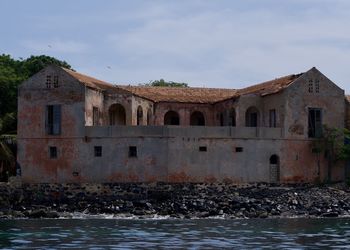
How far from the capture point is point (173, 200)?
45.7 meters

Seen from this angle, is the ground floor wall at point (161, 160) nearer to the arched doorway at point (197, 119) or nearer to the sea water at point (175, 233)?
the sea water at point (175, 233)

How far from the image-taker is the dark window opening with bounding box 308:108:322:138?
169ft

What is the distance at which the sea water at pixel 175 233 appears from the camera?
28375 mm

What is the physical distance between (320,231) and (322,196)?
13.5 meters

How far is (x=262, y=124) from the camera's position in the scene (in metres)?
53.6

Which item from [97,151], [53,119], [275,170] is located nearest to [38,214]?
[97,151]

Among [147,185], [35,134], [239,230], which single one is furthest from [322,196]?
[35,134]

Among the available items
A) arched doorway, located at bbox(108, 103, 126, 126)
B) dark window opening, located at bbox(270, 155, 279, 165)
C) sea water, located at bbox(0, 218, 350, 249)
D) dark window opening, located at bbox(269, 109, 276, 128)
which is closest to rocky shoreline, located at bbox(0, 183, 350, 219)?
dark window opening, located at bbox(270, 155, 279, 165)

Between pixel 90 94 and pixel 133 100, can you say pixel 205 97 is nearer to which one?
pixel 133 100

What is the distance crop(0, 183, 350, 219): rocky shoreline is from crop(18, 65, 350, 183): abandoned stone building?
2.83 ft

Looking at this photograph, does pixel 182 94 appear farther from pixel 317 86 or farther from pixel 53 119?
pixel 53 119

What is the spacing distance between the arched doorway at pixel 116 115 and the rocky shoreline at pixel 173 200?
908cm

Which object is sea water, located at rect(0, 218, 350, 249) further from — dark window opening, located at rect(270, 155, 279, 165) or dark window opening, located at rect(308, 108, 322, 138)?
dark window opening, located at rect(308, 108, 322, 138)

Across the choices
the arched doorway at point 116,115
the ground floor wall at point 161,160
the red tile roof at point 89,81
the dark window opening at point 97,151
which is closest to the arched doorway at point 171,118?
the arched doorway at point 116,115
